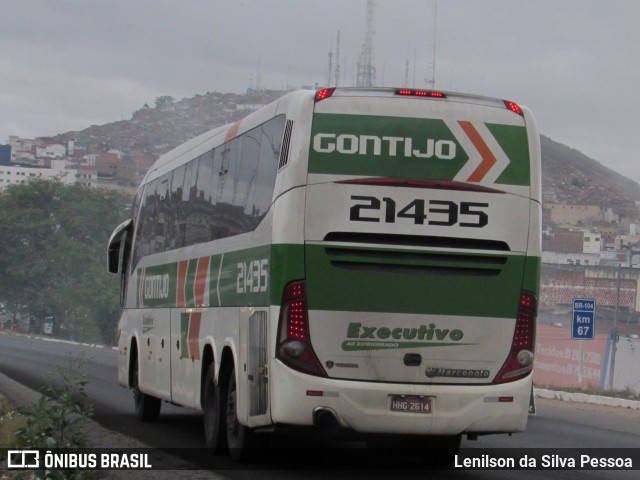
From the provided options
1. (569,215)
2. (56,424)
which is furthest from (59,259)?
(56,424)

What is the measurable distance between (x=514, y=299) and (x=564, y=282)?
65640 mm

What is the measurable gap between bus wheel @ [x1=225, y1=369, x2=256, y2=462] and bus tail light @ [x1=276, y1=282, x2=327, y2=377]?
171 cm

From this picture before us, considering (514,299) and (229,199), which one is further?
(229,199)

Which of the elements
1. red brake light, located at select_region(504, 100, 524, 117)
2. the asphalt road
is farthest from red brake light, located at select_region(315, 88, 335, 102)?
the asphalt road

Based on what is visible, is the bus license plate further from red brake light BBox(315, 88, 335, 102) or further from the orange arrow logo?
red brake light BBox(315, 88, 335, 102)

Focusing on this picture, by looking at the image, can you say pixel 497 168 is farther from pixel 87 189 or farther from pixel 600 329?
pixel 87 189

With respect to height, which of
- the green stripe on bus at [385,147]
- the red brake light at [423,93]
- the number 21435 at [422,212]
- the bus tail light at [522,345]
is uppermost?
the red brake light at [423,93]

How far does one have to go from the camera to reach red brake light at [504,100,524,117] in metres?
12.2

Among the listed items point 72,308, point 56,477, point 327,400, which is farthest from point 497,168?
point 72,308

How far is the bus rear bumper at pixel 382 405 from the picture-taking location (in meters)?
11.3

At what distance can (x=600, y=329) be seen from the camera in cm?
7381

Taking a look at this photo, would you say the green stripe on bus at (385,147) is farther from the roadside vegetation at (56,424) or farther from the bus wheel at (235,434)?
the roadside vegetation at (56,424)

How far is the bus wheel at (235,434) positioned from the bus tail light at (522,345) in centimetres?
276

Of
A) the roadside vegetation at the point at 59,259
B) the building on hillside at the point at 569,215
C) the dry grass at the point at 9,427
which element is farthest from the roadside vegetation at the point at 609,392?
the building on hillside at the point at 569,215
